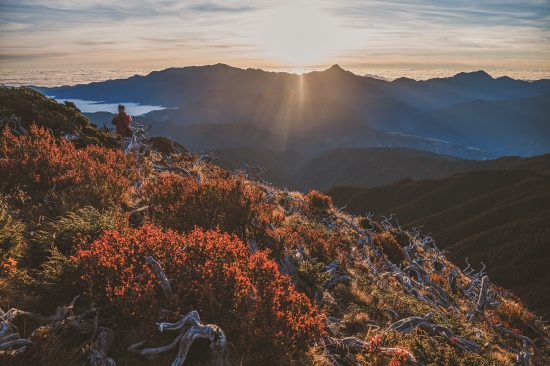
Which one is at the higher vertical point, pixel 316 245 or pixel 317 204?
pixel 316 245

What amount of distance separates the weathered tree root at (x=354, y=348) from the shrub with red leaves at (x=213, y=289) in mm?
825

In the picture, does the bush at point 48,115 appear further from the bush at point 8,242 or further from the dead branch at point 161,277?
the dead branch at point 161,277

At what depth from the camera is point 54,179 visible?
21.2ft

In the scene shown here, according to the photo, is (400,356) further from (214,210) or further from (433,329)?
(214,210)

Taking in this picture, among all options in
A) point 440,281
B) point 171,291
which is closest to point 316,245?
point 171,291

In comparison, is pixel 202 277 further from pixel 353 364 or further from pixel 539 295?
pixel 539 295

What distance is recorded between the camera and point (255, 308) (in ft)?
11.9

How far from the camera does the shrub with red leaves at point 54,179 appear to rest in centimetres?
638

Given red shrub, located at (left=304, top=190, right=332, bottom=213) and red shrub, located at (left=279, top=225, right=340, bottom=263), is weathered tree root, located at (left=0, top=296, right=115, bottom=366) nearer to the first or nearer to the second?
red shrub, located at (left=279, top=225, right=340, bottom=263)

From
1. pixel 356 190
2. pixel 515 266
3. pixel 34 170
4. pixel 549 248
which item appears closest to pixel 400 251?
pixel 34 170

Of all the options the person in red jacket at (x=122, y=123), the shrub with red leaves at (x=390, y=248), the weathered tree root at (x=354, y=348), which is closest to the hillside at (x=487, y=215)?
the shrub with red leaves at (x=390, y=248)

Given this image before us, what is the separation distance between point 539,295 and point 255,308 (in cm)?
8734

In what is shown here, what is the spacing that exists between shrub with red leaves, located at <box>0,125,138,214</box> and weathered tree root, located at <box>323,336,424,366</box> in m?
5.14

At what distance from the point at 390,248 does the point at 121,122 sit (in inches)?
559
